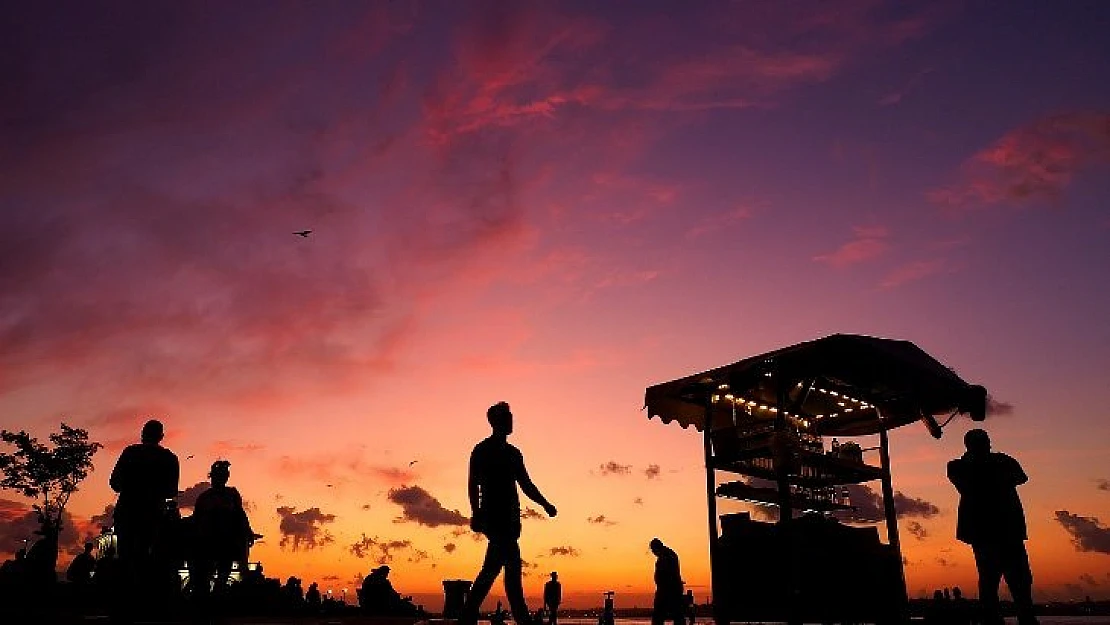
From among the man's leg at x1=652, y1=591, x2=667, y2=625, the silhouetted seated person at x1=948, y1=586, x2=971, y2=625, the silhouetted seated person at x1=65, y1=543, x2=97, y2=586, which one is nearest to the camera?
the silhouetted seated person at x1=948, y1=586, x2=971, y2=625

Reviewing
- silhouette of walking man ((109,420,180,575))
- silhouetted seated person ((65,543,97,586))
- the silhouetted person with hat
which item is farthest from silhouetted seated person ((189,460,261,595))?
silhouetted seated person ((65,543,97,586))

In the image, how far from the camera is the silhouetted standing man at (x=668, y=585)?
1373 centimetres

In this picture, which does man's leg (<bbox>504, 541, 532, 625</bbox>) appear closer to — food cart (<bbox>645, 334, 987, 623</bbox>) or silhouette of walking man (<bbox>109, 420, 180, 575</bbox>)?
silhouette of walking man (<bbox>109, 420, 180, 575</bbox>)

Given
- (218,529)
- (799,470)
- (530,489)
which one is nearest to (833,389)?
(799,470)

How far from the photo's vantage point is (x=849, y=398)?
15102mm

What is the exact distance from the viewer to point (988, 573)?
311 inches

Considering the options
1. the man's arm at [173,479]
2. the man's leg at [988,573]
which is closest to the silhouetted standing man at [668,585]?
the man's leg at [988,573]

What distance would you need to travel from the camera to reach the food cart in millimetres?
10969

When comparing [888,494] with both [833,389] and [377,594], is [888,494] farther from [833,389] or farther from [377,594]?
[377,594]

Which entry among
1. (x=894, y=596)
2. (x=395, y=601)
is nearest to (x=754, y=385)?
(x=894, y=596)

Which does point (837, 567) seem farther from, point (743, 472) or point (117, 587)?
point (117, 587)

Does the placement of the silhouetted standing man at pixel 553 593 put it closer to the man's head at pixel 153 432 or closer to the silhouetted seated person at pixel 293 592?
the silhouetted seated person at pixel 293 592

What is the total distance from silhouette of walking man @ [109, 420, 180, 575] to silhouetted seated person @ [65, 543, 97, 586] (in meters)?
11.1

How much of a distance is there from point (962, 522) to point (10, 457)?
58.9 m
